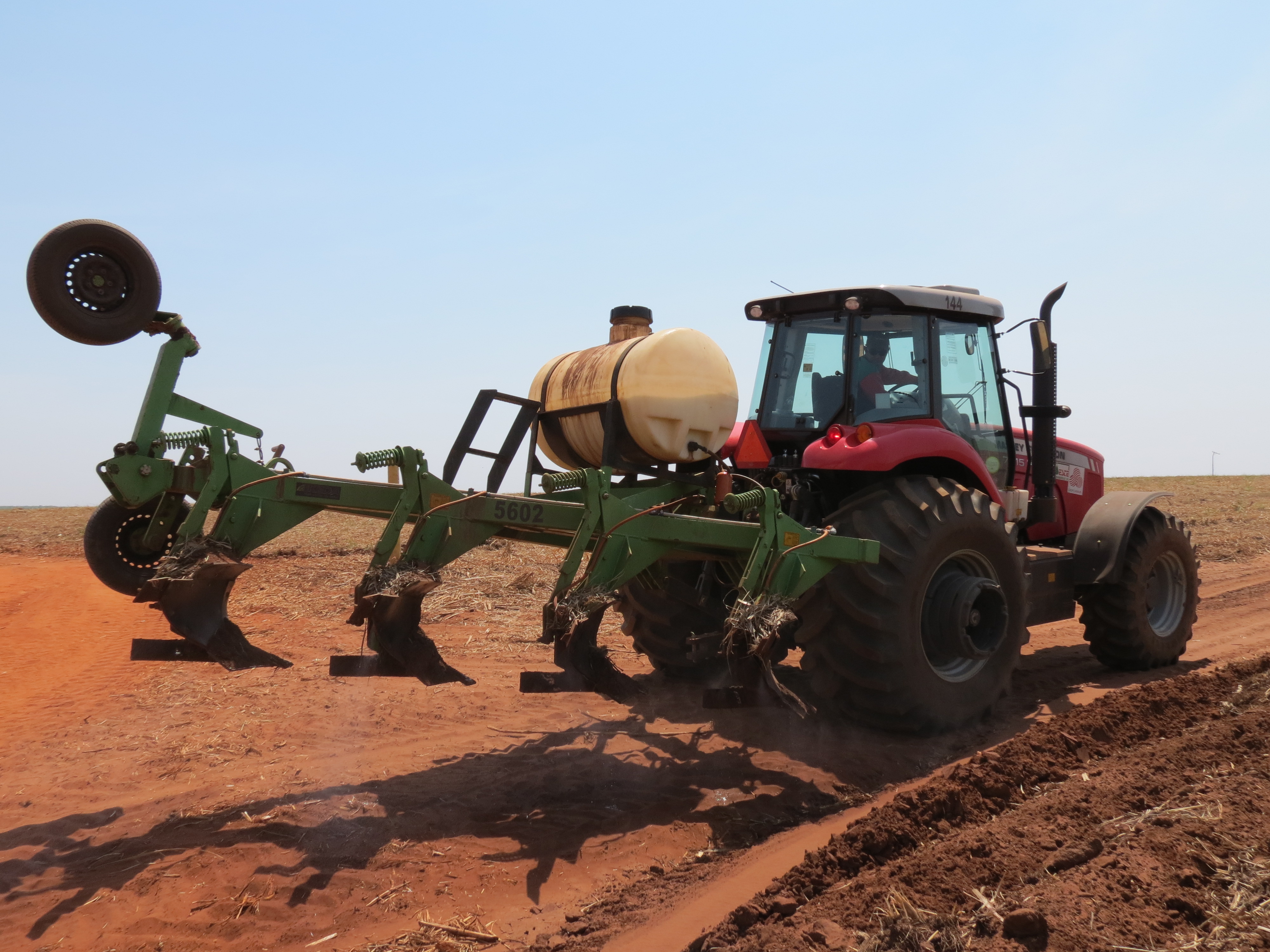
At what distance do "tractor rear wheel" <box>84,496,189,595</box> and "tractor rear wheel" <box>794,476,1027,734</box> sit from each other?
343 cm

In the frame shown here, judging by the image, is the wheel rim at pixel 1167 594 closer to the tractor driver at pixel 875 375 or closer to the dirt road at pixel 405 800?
the dirt road at pixel 405 800

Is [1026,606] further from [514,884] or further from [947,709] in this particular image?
[514,884]

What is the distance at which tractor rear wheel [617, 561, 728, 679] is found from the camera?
257 inches

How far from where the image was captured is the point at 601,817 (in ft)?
14.5

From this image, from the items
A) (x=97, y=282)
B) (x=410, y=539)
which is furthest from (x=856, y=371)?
(x=97, y=282)

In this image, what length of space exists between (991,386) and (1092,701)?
2.29m

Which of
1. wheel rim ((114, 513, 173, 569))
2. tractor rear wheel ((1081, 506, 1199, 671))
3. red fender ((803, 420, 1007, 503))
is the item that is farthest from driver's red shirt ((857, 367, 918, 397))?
wheel rim ((114, 513, 173, 569))

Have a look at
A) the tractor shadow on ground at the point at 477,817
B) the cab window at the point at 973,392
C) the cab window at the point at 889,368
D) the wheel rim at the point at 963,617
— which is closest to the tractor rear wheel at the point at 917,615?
the wheel rim at the point at 963,617

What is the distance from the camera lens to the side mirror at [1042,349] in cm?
703

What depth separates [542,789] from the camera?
4.75 metres

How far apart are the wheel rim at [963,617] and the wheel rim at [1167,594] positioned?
2397mm

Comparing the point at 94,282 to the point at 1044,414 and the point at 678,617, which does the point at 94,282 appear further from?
the point at 1044,414

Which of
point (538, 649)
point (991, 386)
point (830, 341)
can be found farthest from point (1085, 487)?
point (538, 649)

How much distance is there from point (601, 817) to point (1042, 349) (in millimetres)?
4837
